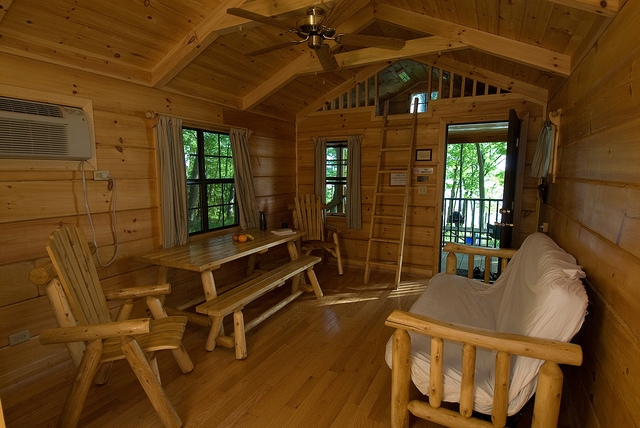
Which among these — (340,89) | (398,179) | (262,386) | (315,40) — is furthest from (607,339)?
(340,89)

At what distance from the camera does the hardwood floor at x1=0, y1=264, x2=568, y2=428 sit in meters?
1.86

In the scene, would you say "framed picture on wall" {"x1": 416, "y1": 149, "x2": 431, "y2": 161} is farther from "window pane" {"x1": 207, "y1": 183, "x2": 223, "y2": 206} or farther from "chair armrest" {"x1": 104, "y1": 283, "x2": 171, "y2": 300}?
"chair armrest" {"x1": 104, "y1": 283, "x2": 171, "y2": 300}

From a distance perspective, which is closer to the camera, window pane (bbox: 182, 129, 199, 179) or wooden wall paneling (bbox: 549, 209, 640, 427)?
wooden wall paneling (bbox: 549, 209, 640, 427)

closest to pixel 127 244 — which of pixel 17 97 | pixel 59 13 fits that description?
pixel 17 97

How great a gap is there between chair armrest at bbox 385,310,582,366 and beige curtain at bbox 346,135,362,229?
310 centimetres

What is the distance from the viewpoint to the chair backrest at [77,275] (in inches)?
69.8

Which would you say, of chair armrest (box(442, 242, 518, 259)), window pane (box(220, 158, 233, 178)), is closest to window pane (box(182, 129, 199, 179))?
window pane (box(220, 158, 233, 178))

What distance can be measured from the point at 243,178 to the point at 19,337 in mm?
2365

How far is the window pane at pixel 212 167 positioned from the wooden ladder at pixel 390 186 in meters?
1.95

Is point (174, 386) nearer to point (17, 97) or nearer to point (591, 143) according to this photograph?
point (17, 97)

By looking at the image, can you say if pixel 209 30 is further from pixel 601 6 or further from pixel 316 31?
pixel 601 6

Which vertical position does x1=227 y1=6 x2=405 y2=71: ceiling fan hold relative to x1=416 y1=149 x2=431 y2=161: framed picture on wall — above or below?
above

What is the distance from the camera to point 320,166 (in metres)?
4.77

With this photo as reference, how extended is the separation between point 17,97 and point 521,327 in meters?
3.19
